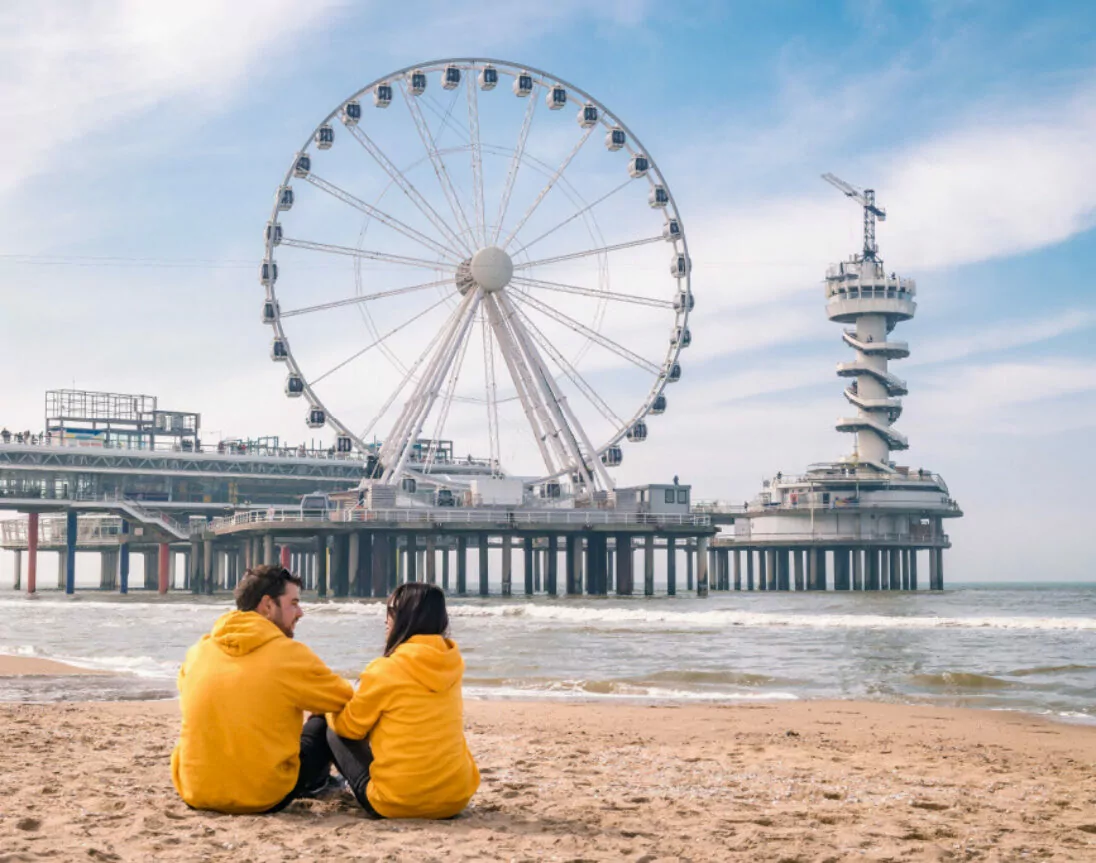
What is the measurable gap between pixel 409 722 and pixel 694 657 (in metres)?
13.1

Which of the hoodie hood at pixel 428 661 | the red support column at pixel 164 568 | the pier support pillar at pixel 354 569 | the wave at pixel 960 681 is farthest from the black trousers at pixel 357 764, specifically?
the red support column at pixel 164 568

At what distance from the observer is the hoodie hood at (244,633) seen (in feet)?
17.9

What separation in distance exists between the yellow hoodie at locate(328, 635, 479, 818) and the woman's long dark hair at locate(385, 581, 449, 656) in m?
0.05

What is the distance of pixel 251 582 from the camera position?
556 cm

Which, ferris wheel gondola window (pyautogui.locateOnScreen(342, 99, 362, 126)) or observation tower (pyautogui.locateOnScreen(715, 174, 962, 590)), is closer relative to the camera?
ferris wheel gondola window (pyautogui.locateOnScreen(342, 99, 362, 126))

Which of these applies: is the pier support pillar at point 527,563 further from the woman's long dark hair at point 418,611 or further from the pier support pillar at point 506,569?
the woman's long dark hair at point 418,611

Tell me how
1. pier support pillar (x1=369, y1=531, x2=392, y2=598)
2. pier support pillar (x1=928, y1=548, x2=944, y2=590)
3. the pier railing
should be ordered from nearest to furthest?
the pier railing, pier support pillar (x1=369, y1=531, x2=392, y2=598), pier support pillar (x1=928, y1=548, x2=944, y2=590)

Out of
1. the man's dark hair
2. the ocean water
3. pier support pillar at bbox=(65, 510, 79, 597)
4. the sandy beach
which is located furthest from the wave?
pier support pillar at bbox=(65, 510, 79, 597)

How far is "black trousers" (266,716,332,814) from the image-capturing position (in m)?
5.78

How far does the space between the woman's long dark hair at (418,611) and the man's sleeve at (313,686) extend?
328 millimetres

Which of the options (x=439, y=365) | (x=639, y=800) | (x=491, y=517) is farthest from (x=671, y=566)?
(x=639, y=800)

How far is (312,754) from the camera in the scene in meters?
5.79

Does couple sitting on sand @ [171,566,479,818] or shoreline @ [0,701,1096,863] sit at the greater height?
couple sitting on sand @ [171,566,479,818]

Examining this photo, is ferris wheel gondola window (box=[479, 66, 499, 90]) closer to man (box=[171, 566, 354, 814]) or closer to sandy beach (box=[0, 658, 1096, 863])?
sandy beach (box=[0, 658, 1096, 863])
